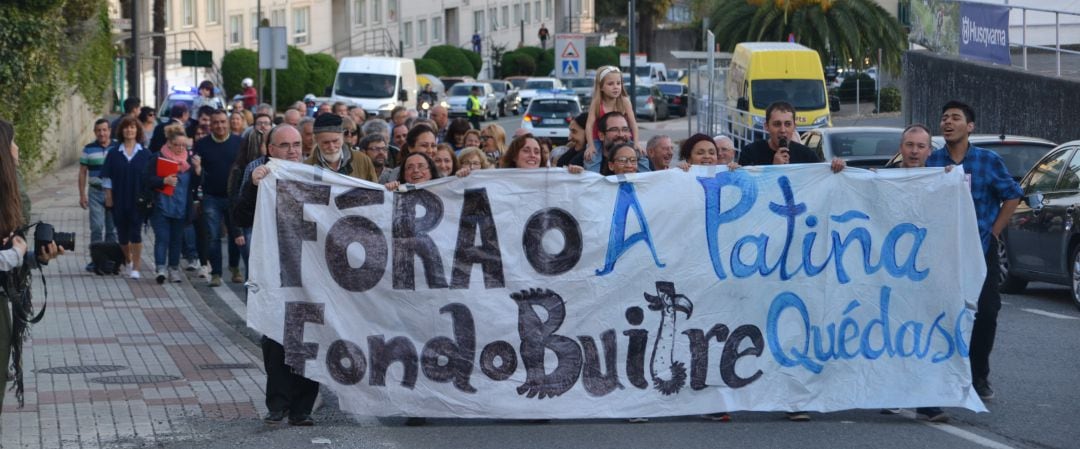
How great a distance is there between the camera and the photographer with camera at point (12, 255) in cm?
759

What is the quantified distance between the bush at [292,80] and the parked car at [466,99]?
17.2ft

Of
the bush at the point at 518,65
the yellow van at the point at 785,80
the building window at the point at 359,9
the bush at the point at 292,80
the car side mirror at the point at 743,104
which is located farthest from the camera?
the bush at the point at 518,65

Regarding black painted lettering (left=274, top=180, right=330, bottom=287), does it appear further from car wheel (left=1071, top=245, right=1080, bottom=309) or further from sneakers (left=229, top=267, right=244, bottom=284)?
car wheel (left=1071, top=245, right=1080, bottom=309)

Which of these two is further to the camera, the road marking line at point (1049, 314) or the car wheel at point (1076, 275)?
the car wheel at point (1076, 275)

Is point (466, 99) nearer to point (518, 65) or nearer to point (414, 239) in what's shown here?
point (518, 65)

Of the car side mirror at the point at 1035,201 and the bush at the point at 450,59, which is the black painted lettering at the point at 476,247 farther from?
the bush at the point at 450,59

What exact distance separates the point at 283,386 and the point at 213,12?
55.5 m

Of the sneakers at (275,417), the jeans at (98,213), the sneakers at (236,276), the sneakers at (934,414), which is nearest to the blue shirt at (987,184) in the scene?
the sneakers at (934,414)

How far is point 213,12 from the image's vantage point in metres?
62.2

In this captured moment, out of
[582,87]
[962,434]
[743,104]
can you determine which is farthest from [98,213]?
[582,87]

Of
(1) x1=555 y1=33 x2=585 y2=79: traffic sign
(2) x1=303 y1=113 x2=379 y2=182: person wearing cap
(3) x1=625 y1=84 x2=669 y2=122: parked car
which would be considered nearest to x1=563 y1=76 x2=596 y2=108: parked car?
(3) x1=625 y1=84 x2=669 y2=122: parked car

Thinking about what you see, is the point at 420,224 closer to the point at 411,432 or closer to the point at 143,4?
the point at 411,432

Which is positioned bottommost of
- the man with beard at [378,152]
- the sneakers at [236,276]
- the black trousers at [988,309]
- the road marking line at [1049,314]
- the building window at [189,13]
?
the road marking line at [1049,314]

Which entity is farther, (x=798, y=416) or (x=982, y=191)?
(x=982, y=191)
